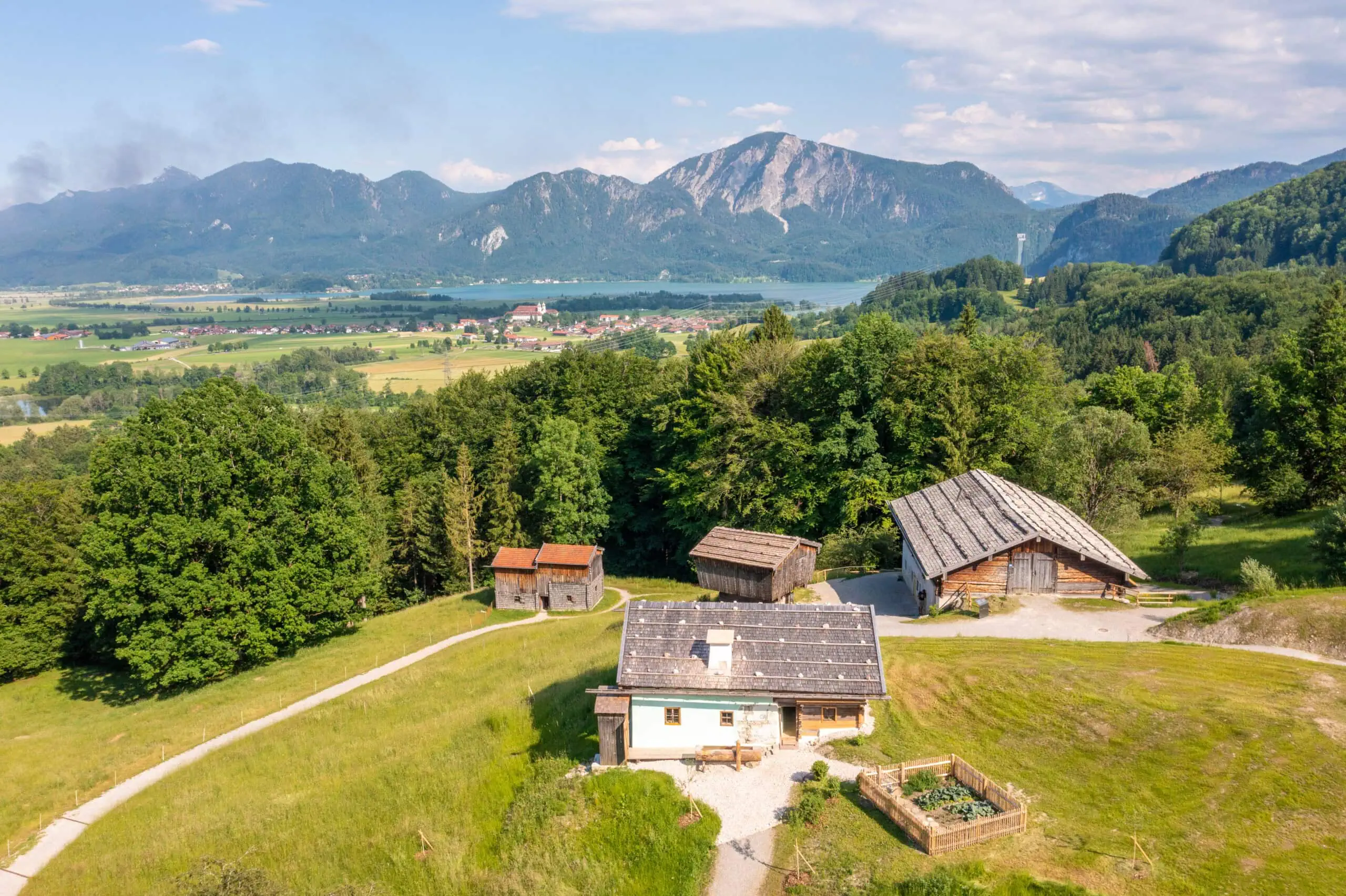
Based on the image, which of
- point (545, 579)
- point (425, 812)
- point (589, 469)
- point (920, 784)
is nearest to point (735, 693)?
point (920, 784)

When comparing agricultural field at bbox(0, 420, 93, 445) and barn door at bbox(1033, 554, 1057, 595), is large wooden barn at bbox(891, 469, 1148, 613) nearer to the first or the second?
barn door at bbox(1033, 554, 1057, 595)

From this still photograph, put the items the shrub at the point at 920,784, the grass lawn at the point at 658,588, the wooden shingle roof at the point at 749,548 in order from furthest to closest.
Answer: the grass lawn at the point at 658,588 < the wooden shingle roof at the point at 749,548 < the shrub at the point at 920,784

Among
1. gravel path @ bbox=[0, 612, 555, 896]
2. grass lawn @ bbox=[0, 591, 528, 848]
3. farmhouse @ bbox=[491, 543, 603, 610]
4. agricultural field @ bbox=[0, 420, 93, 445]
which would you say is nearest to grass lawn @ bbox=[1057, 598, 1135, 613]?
farmhouse @ bbox=[491, 543, 603, 610]

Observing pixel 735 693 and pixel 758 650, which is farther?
pixel 758 650

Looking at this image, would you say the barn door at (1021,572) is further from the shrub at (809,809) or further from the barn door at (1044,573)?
the shrub at (809,809)

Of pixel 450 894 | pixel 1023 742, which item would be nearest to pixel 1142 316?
pixel 1023 742

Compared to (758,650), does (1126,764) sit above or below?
below

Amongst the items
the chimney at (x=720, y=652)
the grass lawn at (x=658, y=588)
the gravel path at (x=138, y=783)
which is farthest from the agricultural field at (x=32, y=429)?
the chimney at (x=720, y=652)

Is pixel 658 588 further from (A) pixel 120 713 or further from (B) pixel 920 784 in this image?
(B) pixel 920 784
